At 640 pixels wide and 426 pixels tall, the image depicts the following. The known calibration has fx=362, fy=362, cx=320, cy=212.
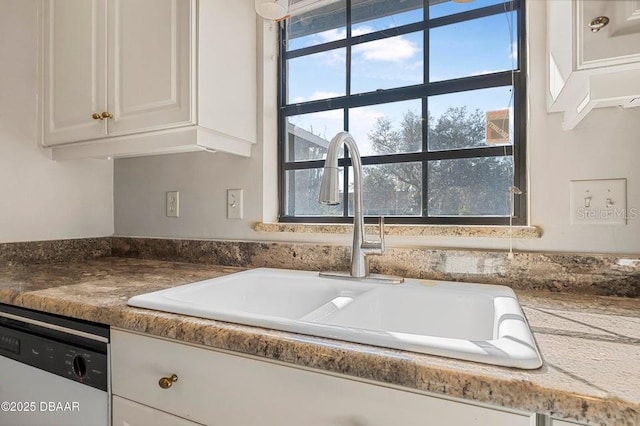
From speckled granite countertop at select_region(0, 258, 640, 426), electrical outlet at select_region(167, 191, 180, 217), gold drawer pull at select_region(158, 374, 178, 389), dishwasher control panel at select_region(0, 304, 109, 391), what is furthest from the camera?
electrical outlet at select_region(167, 191, 180, 217)

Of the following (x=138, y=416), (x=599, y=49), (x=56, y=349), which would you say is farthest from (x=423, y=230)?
(x=56, y=349)

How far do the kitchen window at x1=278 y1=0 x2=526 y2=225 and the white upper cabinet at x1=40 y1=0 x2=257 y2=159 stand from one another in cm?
23

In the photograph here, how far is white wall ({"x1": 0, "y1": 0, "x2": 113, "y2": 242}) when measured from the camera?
1384 millimetres

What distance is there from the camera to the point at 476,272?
3.36ft

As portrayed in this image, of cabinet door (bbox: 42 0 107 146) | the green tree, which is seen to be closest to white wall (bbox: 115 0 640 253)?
the green tree

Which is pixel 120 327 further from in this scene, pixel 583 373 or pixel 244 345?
pixel 583 373

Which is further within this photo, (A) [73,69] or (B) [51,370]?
(A) [73,69]

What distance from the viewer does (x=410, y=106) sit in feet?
4.13

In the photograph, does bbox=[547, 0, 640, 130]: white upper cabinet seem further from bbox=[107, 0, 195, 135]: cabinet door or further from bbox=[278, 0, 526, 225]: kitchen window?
bbox=[107, 0, 195, 135]: cabinet door

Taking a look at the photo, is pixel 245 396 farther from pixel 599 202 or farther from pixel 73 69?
pixel 73 69

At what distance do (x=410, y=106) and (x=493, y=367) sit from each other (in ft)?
3.17

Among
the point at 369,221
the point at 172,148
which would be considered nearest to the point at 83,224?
the point at 172,148

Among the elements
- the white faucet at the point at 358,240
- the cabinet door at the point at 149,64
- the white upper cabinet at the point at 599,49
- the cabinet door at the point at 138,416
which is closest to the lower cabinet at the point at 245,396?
Answer: the cabinet door at the point at 138,416

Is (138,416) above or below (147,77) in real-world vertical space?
below
